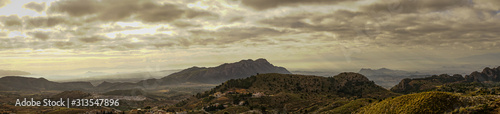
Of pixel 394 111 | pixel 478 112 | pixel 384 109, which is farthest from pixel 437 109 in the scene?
pixel 384 109

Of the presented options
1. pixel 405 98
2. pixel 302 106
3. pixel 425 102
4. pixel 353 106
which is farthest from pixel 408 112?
pixel 302 106

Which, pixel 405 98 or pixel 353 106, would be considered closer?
pixel 405 98

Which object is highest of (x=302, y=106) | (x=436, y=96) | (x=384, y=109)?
(x=436, y=96)

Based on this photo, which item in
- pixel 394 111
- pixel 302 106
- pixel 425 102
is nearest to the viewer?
pixel 425 102

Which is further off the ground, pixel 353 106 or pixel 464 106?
pixel 464 106

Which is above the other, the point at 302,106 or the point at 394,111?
the point at 394,111

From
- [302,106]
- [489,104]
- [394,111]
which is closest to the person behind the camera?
[489,104]

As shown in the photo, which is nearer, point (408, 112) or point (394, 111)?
point (408, 112)

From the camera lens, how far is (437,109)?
3841 centimetres

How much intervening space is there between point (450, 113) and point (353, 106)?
78.6m

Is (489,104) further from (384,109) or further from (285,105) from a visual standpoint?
(285,105)

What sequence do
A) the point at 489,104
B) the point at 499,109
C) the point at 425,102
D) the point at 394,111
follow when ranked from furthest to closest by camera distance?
the point at 394,111 → the point at 425,102 → the point at 489,104 → the point at 499,109

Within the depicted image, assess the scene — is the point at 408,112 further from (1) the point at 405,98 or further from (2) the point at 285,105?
(2) the point at 285,105

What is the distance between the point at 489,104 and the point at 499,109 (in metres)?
2.31
